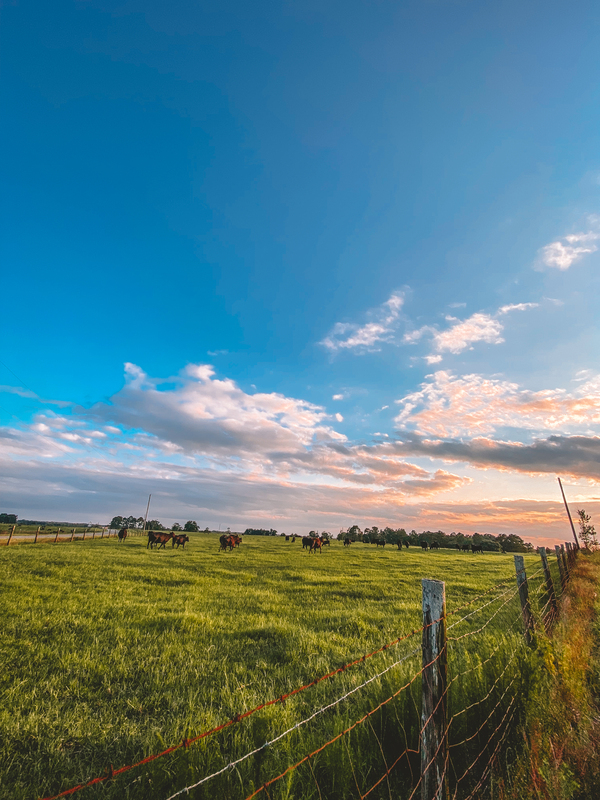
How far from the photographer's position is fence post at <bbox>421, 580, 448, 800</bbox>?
324 cm

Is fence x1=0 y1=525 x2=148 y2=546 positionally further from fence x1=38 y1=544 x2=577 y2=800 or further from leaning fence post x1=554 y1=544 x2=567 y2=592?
leaning fence post x1=554 y1=544 x2=567 y2=592

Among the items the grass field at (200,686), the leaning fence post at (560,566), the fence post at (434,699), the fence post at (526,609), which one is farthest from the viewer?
the leaning fence post at (560,566)

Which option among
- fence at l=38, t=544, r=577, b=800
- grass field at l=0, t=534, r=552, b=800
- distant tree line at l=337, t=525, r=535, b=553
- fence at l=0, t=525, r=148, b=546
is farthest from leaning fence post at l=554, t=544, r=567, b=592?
distant tree line at l=337, t=525, r=535, b=553

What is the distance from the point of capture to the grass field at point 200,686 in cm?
405

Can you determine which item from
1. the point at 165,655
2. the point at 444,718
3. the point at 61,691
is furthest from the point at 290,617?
the point at 444,718

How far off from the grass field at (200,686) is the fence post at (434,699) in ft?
2.47

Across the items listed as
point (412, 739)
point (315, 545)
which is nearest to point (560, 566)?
point (412, 739)

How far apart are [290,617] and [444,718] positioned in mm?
7997

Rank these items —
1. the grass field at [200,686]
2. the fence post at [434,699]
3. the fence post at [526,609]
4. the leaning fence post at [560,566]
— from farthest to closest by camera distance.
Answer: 1. the leaning fence post at [560,566]
2. the fence post at [526,609]
3. the grass field at [200,686]
4. the fence post at [434,699]

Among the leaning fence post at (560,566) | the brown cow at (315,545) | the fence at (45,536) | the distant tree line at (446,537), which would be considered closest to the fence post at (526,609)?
the leaning fence post at (560,566)

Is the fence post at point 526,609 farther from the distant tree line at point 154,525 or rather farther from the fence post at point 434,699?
the distant tree line at point 154,525

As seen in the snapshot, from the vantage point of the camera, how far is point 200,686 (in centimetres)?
606

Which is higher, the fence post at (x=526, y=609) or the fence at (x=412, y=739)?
the fence post at (x=526, y=609)

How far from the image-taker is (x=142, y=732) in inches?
191
